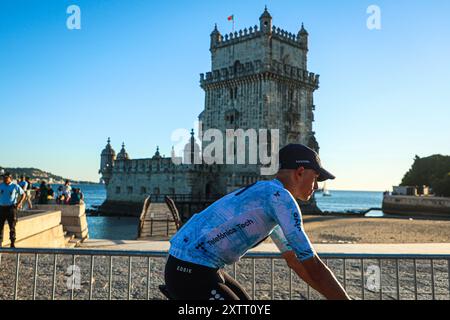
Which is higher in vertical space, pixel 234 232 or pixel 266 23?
pixel 266 23

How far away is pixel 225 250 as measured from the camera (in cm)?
257

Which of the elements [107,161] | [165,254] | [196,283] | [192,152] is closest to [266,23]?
[192,152]

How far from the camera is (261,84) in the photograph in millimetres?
39562

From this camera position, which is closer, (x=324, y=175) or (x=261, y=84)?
(x=324, y=175)

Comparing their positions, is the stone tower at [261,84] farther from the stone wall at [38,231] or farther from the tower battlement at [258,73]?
the stone wall at [38,231]

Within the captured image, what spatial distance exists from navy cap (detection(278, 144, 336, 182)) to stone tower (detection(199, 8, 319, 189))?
36168mm

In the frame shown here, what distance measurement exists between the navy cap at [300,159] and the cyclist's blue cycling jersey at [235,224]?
0.59 feet

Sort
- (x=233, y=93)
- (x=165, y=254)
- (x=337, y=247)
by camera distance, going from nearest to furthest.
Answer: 1. (x=165, y=254)
2. (x=337, y=247)
3. (x=233, y=93)

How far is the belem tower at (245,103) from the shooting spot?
130ft

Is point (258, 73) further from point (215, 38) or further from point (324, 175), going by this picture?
point (324, 175)

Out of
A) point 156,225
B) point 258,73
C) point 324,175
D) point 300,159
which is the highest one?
point 258,73

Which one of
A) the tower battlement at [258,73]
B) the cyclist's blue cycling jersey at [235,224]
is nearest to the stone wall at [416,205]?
the tower battlement at [258,73]

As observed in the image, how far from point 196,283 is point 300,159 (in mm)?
1043
